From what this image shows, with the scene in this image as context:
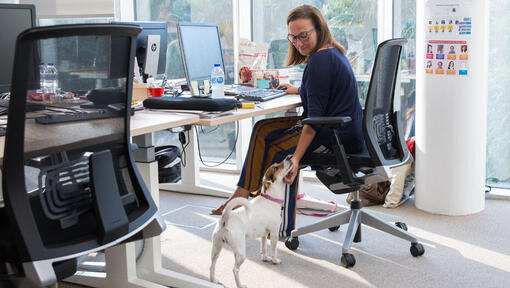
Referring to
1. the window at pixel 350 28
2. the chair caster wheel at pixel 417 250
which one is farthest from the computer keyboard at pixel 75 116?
the window at pixel 350 28

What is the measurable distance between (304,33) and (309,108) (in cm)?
39

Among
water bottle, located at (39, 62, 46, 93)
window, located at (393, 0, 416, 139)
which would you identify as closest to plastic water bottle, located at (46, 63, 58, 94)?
water bottle, located at (39, 62, 46, 93)

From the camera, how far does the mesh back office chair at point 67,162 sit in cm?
159

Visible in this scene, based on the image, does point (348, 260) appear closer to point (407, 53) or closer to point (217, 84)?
point (217, 84)

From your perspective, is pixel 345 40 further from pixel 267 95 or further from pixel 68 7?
pixel 68 7

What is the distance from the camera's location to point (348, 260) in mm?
2814

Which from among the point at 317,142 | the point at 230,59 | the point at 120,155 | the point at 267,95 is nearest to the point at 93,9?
the point at 230,59

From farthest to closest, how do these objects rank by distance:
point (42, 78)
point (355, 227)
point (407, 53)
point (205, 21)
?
1. point (205, 21)
2. point (407, 53)
3. point (355, 227)
4. point (42, 78)

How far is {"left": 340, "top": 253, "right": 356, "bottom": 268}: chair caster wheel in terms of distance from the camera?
2.82 meters

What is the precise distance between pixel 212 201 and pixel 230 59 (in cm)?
126

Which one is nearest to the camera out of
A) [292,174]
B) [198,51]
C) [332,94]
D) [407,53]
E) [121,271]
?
[121,271]

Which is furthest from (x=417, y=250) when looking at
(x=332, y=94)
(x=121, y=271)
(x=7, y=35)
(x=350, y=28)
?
(x=7, y=35)

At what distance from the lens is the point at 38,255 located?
1.60 metres

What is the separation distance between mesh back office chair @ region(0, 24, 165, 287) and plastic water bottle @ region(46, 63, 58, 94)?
1 centimetres
